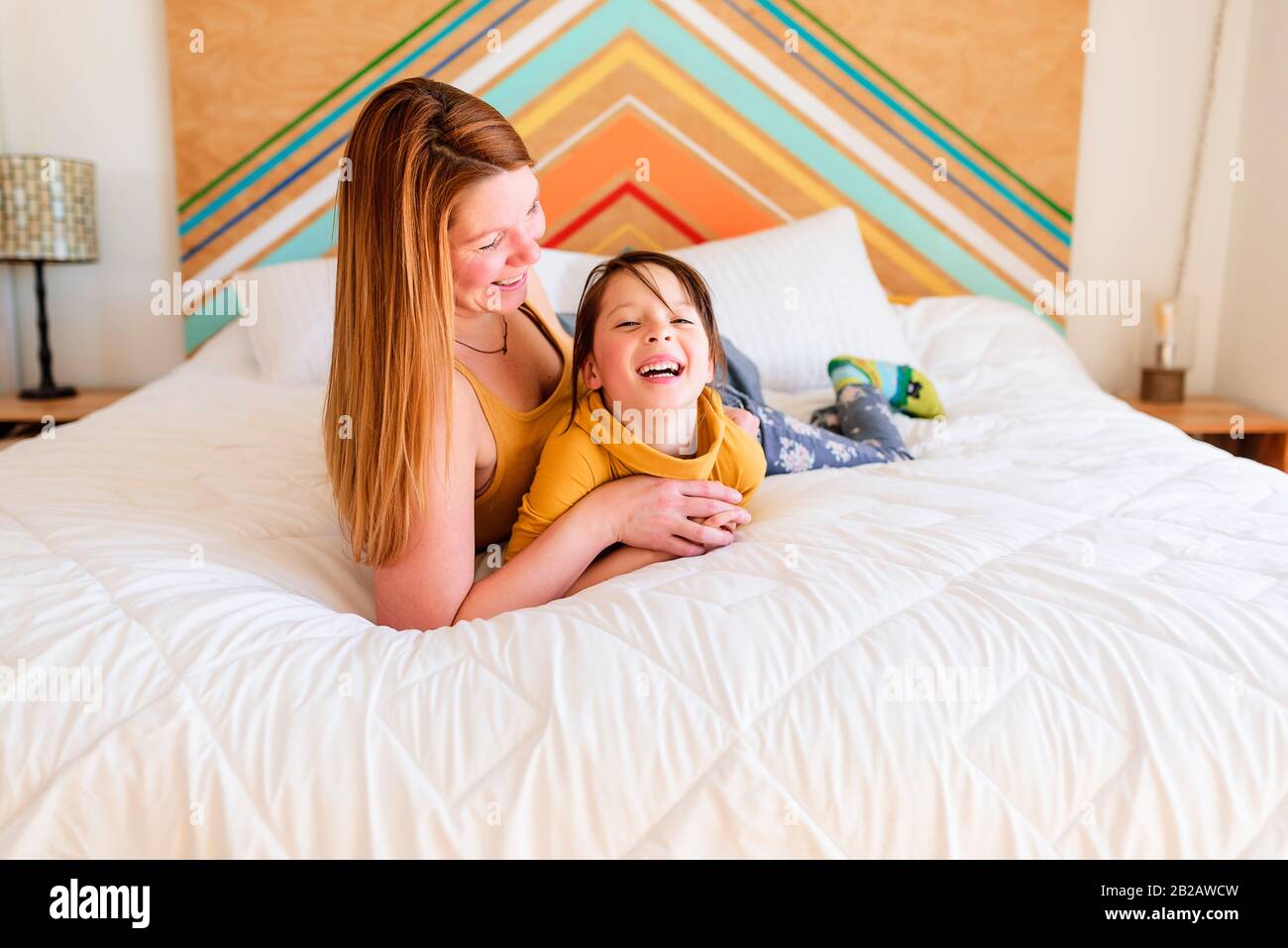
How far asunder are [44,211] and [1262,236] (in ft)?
10.8

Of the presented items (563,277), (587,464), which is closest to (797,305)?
(563,277)

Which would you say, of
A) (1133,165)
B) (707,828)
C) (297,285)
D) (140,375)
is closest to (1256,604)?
(707,828)

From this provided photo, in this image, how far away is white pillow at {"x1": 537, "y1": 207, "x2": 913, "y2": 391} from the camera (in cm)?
233

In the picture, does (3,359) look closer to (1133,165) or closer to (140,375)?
(140,375)

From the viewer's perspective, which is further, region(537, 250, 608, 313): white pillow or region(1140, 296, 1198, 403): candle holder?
region(1140, 296, 1198, 403): candle holder

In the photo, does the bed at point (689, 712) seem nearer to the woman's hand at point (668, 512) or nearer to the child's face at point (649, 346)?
the woman's hand at point (668, 512)

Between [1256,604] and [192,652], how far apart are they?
94 cm

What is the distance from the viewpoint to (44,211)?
2.60 metres

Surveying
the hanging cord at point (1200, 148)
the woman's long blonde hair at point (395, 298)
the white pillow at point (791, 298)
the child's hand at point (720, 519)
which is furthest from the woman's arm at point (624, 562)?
the hanging cord at point (1200, 148)

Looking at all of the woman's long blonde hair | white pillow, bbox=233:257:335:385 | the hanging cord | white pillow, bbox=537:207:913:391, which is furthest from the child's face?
the hanging cord

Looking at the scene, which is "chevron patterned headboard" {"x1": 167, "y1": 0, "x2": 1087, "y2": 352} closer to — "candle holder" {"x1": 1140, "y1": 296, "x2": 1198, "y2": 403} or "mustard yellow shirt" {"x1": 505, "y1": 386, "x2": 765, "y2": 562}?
"candle holder" {"x1": 1140, "y1": 296, "x2": 1198, "y2": 403}

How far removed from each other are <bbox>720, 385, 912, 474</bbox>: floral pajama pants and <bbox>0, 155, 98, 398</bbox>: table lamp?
1988mm

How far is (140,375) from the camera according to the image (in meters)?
2.99

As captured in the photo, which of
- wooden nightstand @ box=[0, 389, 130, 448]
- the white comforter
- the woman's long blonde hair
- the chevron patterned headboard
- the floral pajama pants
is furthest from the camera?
the chevron patterned headboard
